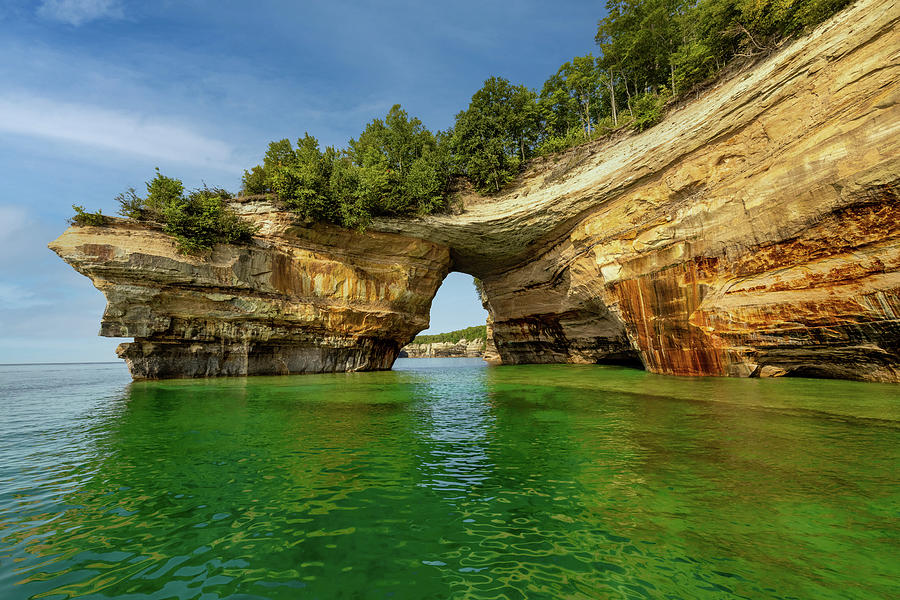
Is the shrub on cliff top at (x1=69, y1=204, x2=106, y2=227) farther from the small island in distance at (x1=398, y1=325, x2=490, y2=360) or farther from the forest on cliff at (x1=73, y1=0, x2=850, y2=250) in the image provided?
the small island in distance at (x1=398, y1=325, x2=490, y2=360)

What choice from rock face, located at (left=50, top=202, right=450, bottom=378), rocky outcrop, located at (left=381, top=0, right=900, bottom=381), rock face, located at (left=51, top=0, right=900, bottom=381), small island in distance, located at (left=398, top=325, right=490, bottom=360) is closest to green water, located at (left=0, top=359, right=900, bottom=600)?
rocky outcrop, located at (left=381, top=0, right=900, bottom=381)

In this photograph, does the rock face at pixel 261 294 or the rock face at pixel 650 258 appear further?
the rock face at pixel 261 294

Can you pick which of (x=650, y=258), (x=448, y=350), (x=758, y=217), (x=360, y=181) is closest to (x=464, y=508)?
(x=758, y=217)

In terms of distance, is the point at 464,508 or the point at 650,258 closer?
the point at 464,508

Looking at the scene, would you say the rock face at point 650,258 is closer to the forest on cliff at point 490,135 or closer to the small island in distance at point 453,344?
the forest on cliff at point 490,135

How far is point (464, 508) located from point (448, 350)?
11511 cm

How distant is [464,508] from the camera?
4.13 meters

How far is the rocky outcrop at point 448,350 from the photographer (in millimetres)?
105750

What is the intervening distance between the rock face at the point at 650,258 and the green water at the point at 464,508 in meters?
6.20

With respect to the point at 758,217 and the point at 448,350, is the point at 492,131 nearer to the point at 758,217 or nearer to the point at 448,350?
the point at 758,217

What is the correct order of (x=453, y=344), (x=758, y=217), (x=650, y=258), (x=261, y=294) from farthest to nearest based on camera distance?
(x=453, y=344), (x=261, y=294), (x=650, y=258), (x=758, y=217)

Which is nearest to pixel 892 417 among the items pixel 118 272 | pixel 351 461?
pixel 351 461

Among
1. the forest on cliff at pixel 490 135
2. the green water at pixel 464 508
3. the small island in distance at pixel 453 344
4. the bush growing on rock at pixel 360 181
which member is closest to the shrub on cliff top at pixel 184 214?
the forest on cliff at pixel 490 135

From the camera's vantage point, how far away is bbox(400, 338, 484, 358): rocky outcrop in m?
106
